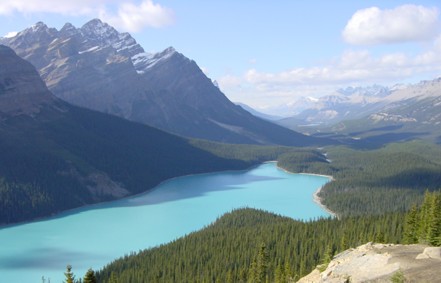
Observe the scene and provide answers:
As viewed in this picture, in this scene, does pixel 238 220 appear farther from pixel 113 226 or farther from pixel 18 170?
pixel 18 170

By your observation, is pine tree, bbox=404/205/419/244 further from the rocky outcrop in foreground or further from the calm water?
the calm water

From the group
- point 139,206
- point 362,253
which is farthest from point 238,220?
point 362,253

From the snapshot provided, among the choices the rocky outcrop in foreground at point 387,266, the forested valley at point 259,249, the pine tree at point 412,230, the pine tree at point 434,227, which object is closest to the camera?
the rocky outcrop in foreground at point 387,266

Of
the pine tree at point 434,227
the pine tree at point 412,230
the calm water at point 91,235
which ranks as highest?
the pine tree at point 434,227

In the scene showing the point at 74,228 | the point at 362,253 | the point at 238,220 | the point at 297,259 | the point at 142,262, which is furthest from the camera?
the point at 74,228

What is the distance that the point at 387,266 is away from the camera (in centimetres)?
4053

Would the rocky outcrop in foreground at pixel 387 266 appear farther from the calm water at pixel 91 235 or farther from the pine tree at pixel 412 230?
the calm water at pixel 91 235

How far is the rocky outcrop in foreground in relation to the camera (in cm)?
3806

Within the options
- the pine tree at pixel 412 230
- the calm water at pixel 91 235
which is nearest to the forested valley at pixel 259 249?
the pine tree at pixel 412 230

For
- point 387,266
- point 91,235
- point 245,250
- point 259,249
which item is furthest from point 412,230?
point 91,235

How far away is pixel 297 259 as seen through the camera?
3634 inches

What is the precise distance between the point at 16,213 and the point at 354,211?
118m

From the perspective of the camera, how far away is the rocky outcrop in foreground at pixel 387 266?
3806 cm

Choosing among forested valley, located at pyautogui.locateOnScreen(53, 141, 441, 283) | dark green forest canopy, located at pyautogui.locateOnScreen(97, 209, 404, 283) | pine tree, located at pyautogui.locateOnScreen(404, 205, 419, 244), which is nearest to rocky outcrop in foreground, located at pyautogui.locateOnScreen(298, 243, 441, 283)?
forested valley, located at pyautogui.locateOnScreen(53, 141, 441, 283)
